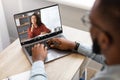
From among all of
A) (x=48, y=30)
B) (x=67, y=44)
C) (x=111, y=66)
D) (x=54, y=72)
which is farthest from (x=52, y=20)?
(x=111, y=66)

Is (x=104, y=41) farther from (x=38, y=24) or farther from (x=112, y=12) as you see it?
(x=38, y=24)

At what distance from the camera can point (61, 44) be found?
1.31m

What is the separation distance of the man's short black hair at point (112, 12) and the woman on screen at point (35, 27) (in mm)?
705

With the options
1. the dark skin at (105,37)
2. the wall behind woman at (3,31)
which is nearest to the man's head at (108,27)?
the dark skin at (105,37)

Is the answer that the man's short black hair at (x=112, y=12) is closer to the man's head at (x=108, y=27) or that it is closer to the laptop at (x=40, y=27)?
the man's head at (x=108, y=27)

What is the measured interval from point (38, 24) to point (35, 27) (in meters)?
0.03

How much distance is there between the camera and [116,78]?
711 mm

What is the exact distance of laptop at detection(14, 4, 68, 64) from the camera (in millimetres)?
1253

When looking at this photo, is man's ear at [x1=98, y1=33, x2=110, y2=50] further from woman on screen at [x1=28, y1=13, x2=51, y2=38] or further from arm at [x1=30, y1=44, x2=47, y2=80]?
woman on screen at [x1=28, y1=13, x2=51, y2=38]

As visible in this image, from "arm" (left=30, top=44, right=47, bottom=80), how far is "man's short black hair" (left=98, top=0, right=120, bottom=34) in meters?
0.56

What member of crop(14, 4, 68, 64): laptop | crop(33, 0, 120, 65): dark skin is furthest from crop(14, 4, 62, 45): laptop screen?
crop(33, 0, 120, 65): dark skin

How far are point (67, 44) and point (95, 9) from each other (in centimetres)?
66

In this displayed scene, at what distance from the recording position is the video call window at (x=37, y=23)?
1.26m

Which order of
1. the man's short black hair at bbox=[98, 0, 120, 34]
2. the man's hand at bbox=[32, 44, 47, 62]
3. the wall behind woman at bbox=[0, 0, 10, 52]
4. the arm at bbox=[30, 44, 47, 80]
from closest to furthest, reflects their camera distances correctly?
1. the man's short black hair at bbox=[98, 0, 120, 34]
2. the arm at bbox=[30, 44, 47, 80]
3. the man's hand at bbox=[32, 44, 47, 62]
4. the wall behind woman at bbox=[0, 0, 10, 52]
